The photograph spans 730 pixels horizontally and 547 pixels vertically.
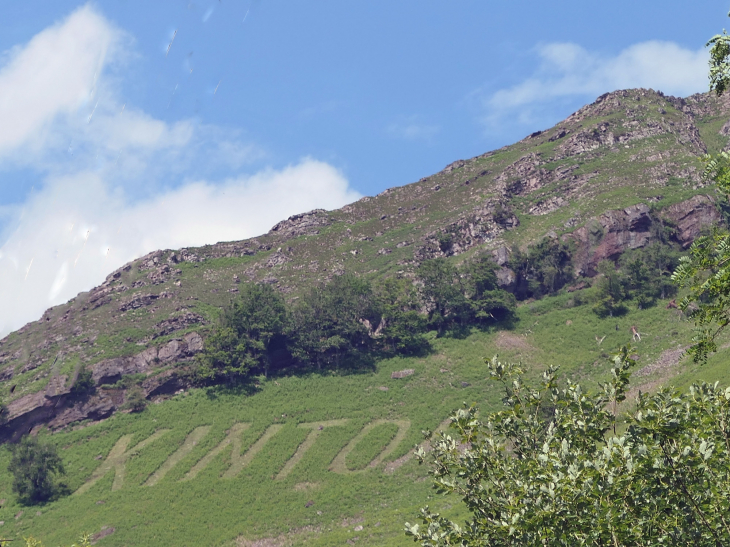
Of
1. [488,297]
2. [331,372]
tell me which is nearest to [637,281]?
[488,297]

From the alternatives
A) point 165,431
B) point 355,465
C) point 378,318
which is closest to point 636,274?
point 378,318

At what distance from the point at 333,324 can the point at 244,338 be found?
15.9 meters

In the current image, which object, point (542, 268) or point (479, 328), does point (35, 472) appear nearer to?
point (479, 328)

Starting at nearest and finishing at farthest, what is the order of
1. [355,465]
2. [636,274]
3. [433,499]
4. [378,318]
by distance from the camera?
1. [433,499]
2. [355,465]
3. [636,274]
4. [378,318]

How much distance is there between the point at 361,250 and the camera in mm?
148625

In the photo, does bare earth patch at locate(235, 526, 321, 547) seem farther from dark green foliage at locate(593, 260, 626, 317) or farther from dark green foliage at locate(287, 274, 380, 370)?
dark green foliage at locate(593, 260, 626, 317)

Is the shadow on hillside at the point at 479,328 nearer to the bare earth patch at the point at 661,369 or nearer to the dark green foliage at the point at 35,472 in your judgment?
the bare earth patch at the point at 661,369

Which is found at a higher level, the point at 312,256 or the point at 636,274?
the point at 312,256

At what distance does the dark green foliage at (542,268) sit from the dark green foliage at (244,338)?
150 ft

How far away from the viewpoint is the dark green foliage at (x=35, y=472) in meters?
76.4

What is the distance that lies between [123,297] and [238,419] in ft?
191

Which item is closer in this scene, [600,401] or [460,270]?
[600,401]

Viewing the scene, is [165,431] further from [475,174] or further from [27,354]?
[475,174]

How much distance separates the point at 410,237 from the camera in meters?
146
